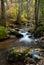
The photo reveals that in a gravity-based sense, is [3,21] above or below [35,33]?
above

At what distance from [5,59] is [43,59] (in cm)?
222

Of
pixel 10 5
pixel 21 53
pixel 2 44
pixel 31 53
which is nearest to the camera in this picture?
pixel 21 53

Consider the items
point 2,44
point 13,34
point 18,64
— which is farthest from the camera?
point 13,34

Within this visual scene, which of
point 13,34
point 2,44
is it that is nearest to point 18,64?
point 2,44

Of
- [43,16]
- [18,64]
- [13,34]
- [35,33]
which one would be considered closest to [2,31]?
[13,34]

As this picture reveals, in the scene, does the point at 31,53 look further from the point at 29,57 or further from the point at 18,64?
the point at 18,64

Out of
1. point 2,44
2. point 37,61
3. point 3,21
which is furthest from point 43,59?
point 3,21

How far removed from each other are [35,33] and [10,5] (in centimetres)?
1712

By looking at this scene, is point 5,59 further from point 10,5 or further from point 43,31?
point 10,5

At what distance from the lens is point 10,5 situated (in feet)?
110

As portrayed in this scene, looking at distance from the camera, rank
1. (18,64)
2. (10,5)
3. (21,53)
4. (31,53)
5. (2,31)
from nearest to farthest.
Result: (18,64)
(21,53)
(31,53)
(2,31)
(10,5)

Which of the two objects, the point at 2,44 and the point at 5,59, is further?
the point at 2,44

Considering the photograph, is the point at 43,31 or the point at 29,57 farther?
the point at 43,31

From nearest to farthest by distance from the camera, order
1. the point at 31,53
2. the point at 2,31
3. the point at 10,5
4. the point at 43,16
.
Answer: the point at 31,53 < the point at 2,31 < the point at 43,16 < the point at 10,5
